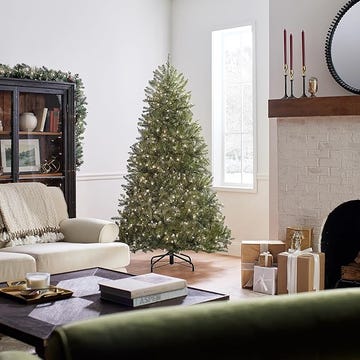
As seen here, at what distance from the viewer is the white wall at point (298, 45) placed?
17.0 feet

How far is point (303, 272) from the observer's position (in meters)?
4.89

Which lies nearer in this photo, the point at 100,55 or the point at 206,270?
the point at 206,270

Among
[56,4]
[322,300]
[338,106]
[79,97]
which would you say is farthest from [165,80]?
[322,300]

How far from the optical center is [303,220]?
5.29 m

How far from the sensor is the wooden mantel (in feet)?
16.0

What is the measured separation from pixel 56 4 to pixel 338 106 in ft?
9.86

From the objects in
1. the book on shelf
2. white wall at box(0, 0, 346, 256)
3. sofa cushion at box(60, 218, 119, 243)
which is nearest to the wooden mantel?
white wall at box(0, 0, 346, 256)

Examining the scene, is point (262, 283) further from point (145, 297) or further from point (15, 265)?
point (145, 297)

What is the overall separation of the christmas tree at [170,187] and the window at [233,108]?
902 mm

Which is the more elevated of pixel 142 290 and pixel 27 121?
pixel 27 121

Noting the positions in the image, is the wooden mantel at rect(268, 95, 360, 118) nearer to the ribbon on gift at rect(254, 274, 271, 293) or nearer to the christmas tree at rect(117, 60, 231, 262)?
the christmas tree at rect(117, 60, 231, 262)

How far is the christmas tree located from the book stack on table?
2.65m

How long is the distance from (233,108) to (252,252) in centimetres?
219

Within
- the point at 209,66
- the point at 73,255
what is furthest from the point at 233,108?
the point at 73,255
